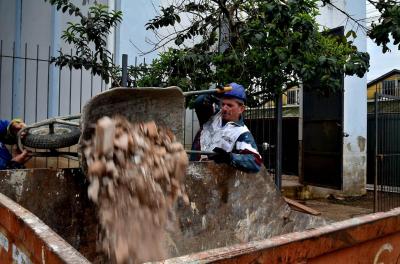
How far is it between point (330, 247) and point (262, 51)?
364cm

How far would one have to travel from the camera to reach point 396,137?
8914 millimetres

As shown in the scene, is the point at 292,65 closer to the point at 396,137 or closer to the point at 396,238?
the point at 396,238

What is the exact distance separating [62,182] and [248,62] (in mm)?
3045

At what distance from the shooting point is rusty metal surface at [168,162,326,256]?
3.29 meters

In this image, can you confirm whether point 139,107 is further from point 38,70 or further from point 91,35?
point 38,70

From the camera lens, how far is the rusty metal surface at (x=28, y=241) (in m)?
1.29

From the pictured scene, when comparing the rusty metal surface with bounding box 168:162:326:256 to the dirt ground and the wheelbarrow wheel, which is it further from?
the dirt ground

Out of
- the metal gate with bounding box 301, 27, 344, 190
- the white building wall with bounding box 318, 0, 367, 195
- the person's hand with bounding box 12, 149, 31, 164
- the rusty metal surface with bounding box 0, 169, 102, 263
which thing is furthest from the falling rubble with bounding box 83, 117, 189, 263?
the white building wall with bounding box 318, 0, 367, 195

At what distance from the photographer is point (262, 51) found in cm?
501

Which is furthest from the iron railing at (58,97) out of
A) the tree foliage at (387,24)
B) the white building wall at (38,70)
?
the tree foliage at (387,24)

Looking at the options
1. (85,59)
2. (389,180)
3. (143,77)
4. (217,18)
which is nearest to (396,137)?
(389,180)

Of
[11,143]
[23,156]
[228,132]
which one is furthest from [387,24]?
[11,143]

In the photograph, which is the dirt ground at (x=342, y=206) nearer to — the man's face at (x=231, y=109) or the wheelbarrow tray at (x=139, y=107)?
the man's face at (x=231, y=109)

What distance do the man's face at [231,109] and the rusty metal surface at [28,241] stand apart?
87.0 inches
